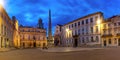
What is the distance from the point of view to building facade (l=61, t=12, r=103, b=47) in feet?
186

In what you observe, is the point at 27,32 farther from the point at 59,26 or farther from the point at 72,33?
Result: the point at 72,33

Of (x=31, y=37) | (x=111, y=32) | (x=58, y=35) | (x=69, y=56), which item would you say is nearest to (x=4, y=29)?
(x=111, y=32)

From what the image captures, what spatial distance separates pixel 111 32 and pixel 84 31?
13.7 metres

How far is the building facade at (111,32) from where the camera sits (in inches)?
1972

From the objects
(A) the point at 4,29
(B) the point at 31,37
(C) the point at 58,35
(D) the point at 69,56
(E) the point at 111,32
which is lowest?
(D) the point at 69,56

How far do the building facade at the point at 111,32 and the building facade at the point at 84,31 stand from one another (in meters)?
2.07

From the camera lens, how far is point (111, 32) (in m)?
52.3

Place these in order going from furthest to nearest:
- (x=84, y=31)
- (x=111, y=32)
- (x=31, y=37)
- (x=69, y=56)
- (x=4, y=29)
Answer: (x=31, y=37) → (x=84, y=31) → (x=111, y=32) → (x=4, y=29) → (x=69, y=56)

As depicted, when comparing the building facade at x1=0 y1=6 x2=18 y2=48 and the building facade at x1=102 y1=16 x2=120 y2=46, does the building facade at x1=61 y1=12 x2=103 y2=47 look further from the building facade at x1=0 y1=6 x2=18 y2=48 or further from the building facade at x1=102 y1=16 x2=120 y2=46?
the building facade at x1=0 y1=6 x2=18 y2=48

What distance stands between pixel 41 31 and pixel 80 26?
4080cm

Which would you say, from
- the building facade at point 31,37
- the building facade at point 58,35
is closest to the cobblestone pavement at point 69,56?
the building facade at point 58,35

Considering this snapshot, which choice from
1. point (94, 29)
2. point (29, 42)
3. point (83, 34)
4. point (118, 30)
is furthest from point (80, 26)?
point (29, 42)

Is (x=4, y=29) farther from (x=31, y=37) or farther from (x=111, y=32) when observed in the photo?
(x=31, y=37)

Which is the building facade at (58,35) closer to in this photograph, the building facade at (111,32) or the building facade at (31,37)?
the building facade at (31,37)
